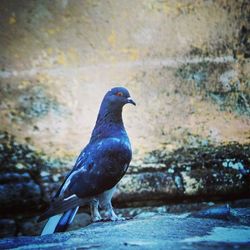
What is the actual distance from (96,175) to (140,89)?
0.80m

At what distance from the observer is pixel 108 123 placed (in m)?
2.26

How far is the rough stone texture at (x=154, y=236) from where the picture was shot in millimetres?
1397

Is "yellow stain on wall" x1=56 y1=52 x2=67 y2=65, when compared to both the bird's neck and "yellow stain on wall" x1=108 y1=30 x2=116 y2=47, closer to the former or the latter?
"yellow stain on wall" x1=108 y1=30 x2=116 y2=47

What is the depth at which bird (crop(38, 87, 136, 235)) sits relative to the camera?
2023mm

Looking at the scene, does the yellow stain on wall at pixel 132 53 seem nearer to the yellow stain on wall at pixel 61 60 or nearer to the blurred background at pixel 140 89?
the blurred background at pixel 140 89

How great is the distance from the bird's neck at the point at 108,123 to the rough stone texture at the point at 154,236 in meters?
0.51

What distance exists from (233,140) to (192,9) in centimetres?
91

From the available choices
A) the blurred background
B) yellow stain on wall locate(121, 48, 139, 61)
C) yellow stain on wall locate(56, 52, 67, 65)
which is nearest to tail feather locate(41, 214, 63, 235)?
the blurred background

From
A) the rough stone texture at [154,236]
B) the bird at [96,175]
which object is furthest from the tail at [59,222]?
the rough stone texture at [154,236]

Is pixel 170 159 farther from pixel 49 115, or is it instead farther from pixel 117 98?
pixel 49 115

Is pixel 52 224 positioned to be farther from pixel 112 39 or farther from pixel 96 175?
pixel 112 39

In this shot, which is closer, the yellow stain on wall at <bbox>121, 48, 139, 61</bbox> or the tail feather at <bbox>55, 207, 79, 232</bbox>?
the tail feather at <bbox>55, 207, 79, 232</bbox>

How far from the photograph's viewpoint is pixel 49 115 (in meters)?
2.62

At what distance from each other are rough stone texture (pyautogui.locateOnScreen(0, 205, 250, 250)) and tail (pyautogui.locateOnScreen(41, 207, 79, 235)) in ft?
0.52
